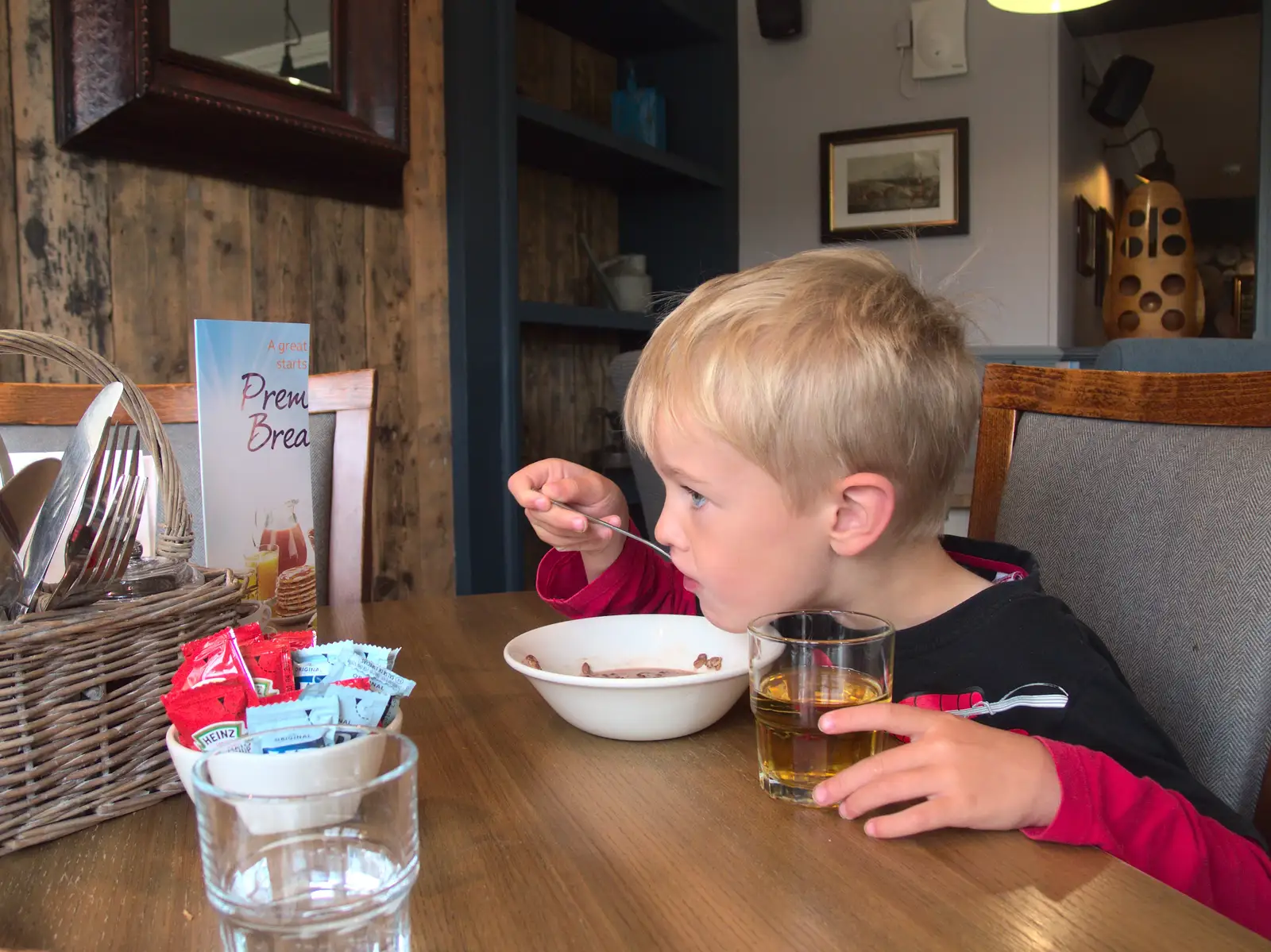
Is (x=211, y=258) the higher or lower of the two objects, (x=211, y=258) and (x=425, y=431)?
the higher

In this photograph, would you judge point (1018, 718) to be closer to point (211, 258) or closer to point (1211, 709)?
point (1211, 709)

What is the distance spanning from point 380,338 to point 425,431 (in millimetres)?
291

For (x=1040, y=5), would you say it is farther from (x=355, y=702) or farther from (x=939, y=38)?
(x=355, y=702)

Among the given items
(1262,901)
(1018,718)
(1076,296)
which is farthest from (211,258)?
(1076,296)

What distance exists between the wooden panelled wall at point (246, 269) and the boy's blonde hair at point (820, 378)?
4.99ft

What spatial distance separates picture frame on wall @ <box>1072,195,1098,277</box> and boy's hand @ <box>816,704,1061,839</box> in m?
4.09

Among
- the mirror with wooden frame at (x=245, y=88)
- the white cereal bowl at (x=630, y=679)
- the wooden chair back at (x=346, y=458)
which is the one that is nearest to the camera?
the white cereal bowl at (x=630, y=679)

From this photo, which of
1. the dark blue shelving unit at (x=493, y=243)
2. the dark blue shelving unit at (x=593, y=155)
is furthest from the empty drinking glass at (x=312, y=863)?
the dark blue shelving unit at (x=593, y=155)

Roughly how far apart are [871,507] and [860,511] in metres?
0.01

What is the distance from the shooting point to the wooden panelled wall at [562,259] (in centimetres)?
341

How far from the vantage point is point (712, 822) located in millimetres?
534

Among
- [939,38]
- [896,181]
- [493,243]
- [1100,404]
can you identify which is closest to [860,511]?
[1100,404]

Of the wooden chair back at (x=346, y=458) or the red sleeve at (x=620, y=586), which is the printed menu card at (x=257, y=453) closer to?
the red sleeve at (x=620, y=586)

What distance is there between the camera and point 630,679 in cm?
62
